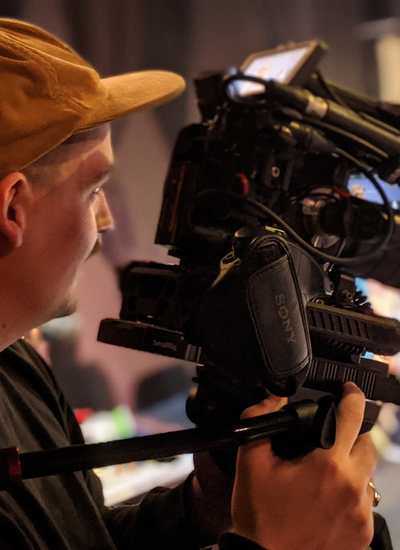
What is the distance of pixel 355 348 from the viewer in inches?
27.3

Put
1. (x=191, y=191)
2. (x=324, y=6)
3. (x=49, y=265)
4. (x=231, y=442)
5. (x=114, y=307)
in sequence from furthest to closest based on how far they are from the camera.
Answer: (x=324, y=6)
(x=114, y=307)
(x=191, y=191)
(x=49, y=265)
(x=231, y=442)

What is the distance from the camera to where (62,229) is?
66 centimetres

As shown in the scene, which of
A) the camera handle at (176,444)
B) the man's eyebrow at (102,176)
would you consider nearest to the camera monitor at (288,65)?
the man's eyebrow at (102,176)

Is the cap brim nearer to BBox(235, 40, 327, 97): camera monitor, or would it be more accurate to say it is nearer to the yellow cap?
the yellow cap

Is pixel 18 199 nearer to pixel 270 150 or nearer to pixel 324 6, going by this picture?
pixel 270 150

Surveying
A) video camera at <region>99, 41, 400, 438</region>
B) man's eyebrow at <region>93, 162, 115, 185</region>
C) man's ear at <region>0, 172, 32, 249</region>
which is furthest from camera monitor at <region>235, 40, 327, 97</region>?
man's ear at <region>0, 172, 32, 249</region>

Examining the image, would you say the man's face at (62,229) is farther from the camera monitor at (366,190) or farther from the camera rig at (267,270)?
the camera monitor at (366,190)

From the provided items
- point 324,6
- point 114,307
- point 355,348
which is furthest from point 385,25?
point 355,348

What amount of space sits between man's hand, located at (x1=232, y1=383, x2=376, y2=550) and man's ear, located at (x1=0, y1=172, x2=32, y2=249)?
37 centimetres

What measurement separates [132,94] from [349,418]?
1.66 ft

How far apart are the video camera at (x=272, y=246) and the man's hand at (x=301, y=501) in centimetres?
8

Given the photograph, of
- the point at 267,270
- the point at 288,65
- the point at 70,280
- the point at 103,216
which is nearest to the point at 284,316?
the point at 267,270

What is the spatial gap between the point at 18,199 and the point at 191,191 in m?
0.31

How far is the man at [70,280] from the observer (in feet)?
1.92
